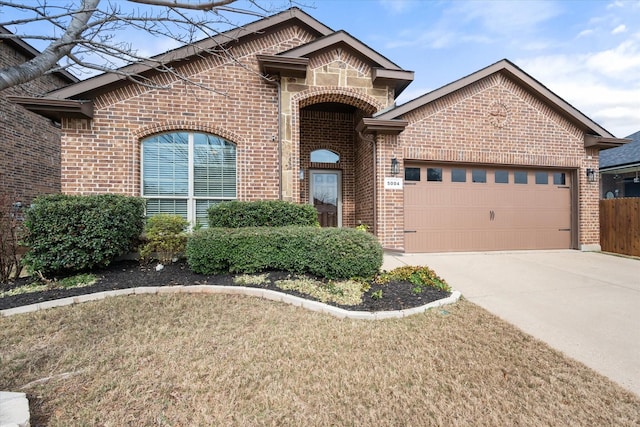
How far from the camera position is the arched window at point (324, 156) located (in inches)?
364

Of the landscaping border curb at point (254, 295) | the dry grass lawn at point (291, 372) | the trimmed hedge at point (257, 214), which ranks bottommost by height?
the dry grass lawn at point (291, 372)

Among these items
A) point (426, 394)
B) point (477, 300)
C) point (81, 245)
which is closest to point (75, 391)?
point (426, 394)

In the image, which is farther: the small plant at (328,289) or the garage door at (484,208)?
the garage door at (484,208)

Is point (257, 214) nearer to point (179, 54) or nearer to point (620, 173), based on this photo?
point (179, 54)

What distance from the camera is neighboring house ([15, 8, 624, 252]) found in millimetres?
6551

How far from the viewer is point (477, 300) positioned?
4.50 metres

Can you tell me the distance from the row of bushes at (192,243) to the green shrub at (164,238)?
2 cm

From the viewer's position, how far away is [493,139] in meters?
8.10

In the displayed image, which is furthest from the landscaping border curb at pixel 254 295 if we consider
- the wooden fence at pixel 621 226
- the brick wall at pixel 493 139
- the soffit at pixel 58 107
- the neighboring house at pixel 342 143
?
the wooden fence at pixel 621 226

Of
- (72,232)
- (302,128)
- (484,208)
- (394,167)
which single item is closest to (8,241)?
(72,232)

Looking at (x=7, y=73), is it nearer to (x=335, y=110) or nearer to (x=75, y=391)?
(x=75, y=391)

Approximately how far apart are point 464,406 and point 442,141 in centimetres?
696

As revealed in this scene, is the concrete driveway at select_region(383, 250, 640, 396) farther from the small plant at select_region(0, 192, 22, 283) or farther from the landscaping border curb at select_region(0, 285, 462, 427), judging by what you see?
the small plant at select_region(0, 192, 22, 283)

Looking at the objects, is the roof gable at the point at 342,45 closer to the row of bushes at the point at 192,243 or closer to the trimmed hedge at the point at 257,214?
the trimmed hedge at the point at 257,214
